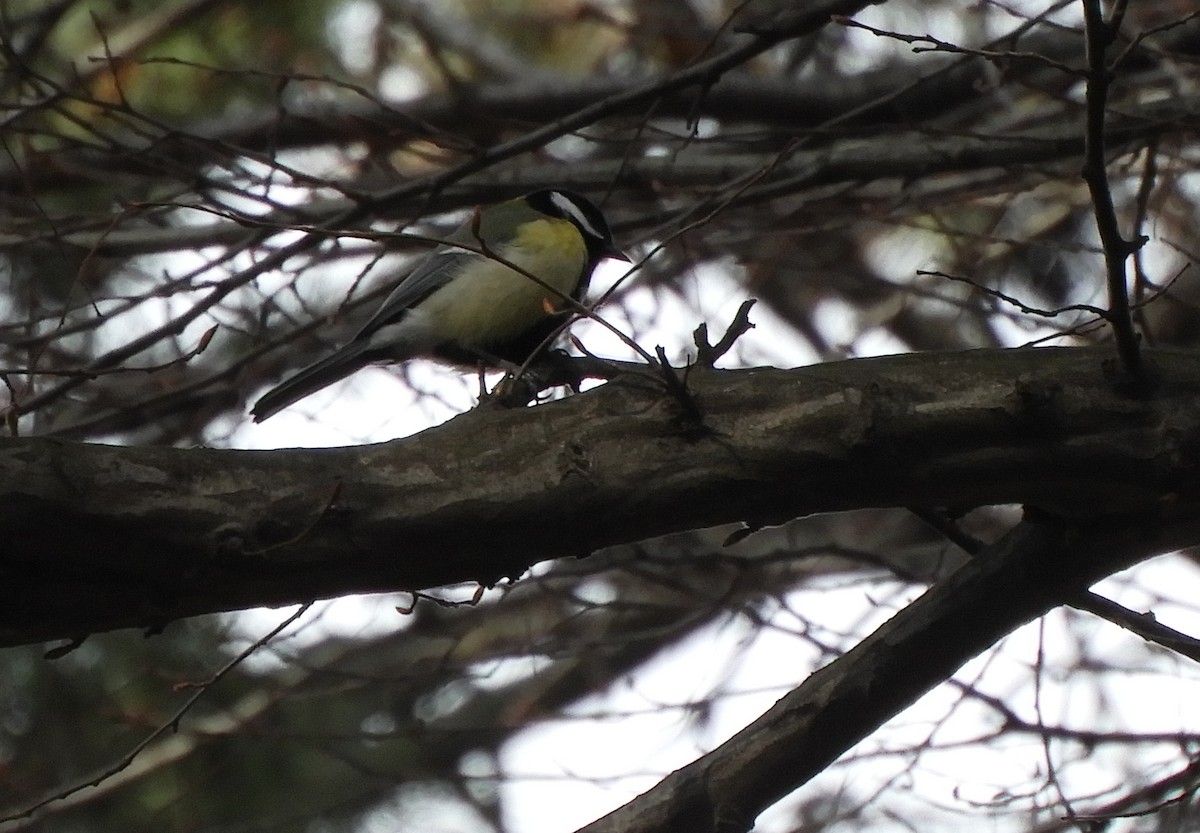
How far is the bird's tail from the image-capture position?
10.7ft

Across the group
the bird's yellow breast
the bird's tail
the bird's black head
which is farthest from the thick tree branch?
the bird's black head

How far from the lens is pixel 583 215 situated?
3.99 m

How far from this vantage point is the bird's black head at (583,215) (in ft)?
12.9

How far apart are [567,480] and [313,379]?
1655 millimetres

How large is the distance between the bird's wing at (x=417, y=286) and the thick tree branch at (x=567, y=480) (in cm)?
165

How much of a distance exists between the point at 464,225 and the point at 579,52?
300cm

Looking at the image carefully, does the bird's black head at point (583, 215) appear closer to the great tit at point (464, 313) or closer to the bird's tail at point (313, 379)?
the great tit at point (464, 313)

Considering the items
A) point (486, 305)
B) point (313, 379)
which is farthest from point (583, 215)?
point (313, 379)

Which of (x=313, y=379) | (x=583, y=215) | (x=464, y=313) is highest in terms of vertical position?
(x=583, y=215)

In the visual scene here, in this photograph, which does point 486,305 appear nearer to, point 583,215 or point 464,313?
point 464,313

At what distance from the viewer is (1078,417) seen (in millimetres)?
2084

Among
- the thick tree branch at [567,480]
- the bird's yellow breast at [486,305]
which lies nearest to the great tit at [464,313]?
the bird's yellow breast at [486,305]

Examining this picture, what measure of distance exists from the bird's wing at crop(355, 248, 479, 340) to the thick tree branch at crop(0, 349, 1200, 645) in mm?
Result: 1654

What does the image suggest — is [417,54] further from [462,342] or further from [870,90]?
[462,342]
